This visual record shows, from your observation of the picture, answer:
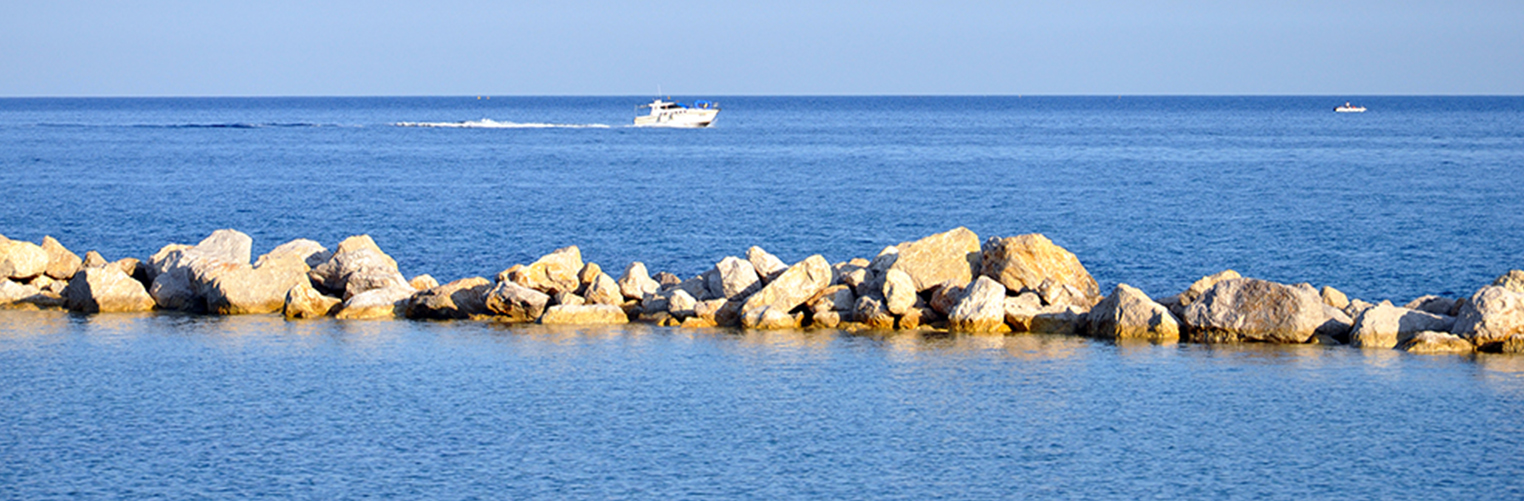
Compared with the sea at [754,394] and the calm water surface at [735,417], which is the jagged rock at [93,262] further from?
the calm water surface at [735,417]

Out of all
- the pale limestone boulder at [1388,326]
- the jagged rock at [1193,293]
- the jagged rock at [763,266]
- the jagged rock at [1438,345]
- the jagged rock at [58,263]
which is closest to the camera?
the jagged rock at [1438,345]

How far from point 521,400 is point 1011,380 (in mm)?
6627

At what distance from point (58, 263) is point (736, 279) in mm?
13854

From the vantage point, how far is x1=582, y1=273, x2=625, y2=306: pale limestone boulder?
1029 inches

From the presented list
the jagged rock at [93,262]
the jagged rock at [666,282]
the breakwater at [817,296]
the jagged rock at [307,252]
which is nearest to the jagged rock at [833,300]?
the breakwater at [817,296]

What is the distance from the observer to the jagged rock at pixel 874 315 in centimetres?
2467

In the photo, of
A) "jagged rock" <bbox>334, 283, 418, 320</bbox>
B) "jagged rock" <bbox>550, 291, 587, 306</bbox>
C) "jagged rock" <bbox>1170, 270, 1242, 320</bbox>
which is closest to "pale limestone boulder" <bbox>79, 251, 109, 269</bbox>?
"jagged rock" <bbox>334, 283, 418, 320</bbox>

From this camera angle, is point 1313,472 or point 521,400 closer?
point 1313,472

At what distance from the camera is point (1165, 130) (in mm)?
135500

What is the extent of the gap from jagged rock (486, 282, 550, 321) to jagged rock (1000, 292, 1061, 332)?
8076 mm

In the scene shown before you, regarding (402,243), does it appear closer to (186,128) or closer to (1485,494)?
(1485,494)

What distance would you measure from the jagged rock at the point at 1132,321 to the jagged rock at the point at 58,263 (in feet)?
65.3

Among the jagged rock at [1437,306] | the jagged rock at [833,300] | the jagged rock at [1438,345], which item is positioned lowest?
the jagged rock at [833,300]

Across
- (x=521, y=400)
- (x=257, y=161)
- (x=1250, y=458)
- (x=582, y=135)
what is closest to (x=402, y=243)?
(x=521, y=400)
